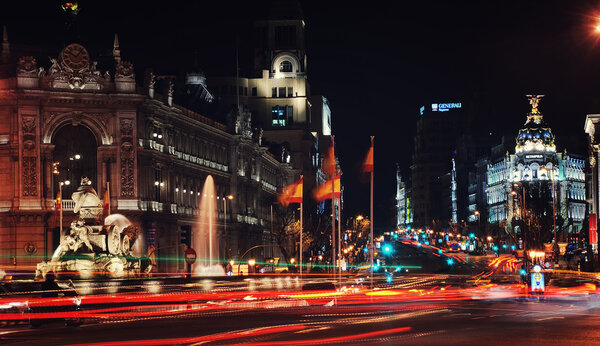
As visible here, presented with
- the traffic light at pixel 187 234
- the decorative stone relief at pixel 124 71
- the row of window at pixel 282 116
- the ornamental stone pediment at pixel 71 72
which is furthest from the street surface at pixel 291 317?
the row of window at pixel 282 116

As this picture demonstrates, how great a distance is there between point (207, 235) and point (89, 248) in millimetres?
47960

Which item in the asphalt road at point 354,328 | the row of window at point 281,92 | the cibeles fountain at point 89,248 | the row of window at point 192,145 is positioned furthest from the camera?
the row of window at point 281,92

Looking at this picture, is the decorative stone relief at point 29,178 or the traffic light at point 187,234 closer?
the decorative stone relief at point 29,178

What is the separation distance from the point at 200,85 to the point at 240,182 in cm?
2876

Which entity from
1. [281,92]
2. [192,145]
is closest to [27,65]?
[192,145]

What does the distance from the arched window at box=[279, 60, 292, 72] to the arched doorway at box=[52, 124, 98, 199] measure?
83.3 m

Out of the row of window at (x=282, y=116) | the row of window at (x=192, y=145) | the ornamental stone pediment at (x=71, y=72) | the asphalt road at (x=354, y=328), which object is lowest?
the asphalt road at (x=354, y=328)

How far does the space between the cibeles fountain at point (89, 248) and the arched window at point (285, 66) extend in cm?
10872

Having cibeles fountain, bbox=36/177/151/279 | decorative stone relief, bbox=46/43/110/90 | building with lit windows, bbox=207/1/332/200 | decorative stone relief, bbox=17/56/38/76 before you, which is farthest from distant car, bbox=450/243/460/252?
cibeles fountain, bbox=36/177/151/279

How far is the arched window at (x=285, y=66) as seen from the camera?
173m

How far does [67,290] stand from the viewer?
3706 cm

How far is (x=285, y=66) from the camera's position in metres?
173

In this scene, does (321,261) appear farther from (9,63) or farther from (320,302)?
(320,302)

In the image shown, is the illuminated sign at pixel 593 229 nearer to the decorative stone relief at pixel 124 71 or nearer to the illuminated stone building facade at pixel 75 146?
the illuminated stone building facade at pixel 75 146
